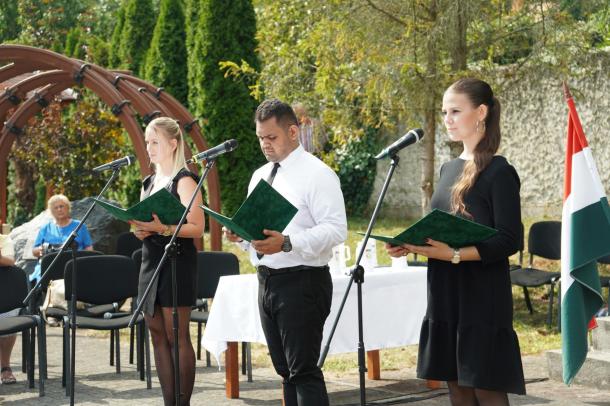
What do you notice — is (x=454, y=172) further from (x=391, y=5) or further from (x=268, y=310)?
(x=391, y=5)

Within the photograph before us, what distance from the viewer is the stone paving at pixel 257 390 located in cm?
707

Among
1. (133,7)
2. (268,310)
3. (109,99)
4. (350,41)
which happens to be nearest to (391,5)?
(350,41)

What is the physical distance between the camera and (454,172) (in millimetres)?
4242

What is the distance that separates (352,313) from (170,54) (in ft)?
41.4

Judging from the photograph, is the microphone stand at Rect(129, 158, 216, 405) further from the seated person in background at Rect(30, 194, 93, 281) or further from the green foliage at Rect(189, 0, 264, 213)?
the green foliage at Rect(189, 0, 264, 213)

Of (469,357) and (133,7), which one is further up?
(133,7)

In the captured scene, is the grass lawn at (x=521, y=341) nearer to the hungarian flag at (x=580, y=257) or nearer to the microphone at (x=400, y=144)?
the hungarian flag at (x=580, y=257)

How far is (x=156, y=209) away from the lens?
554 cm

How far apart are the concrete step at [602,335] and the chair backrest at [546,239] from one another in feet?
9.23

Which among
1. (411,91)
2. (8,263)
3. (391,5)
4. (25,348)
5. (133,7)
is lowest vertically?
(25,348)

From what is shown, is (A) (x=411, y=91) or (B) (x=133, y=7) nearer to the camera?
(A) (x=411, y=91)

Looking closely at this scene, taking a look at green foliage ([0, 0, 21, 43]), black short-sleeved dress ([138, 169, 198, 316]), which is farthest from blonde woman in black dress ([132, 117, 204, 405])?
green foliage ([0, 0, 21, 43])

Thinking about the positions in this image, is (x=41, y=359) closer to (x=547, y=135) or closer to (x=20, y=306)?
(x=20, y=306)

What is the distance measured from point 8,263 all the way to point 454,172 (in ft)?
16.2
